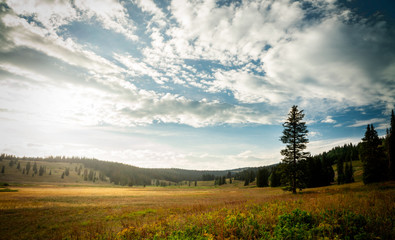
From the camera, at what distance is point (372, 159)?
37656 mm

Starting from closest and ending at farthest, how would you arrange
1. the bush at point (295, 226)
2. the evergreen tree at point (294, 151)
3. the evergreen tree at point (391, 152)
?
the bush at point (295, 226)
the evergreen tree at point (294, 151)
the evergreen tree at point (391, 152)

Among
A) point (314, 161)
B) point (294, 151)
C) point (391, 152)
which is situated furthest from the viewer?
point (314, 161)

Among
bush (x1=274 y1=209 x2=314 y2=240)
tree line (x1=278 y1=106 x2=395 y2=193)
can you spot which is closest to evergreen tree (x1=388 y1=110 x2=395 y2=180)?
tree line (x1=278 y1=106 x2=395 y2=193)

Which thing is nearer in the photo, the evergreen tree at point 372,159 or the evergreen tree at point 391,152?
the evergreen tree at point 372,159

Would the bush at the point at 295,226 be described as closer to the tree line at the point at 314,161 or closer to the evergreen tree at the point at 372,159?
the tree line at the point at 314,161

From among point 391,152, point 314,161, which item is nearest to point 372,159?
point 391,152

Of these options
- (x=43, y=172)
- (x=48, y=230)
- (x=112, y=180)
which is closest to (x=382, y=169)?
(x=48, y=230)

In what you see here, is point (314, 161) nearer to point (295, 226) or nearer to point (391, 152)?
point (391, 152)

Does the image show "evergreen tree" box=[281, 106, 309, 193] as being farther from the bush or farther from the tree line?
the bush

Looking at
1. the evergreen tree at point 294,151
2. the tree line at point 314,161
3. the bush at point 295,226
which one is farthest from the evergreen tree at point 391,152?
the bush at point 295,226

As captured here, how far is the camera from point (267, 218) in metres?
7.41

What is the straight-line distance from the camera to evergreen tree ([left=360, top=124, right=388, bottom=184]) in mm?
37053

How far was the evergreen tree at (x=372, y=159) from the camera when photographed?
122ft

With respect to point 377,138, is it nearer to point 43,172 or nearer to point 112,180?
point 112,180
